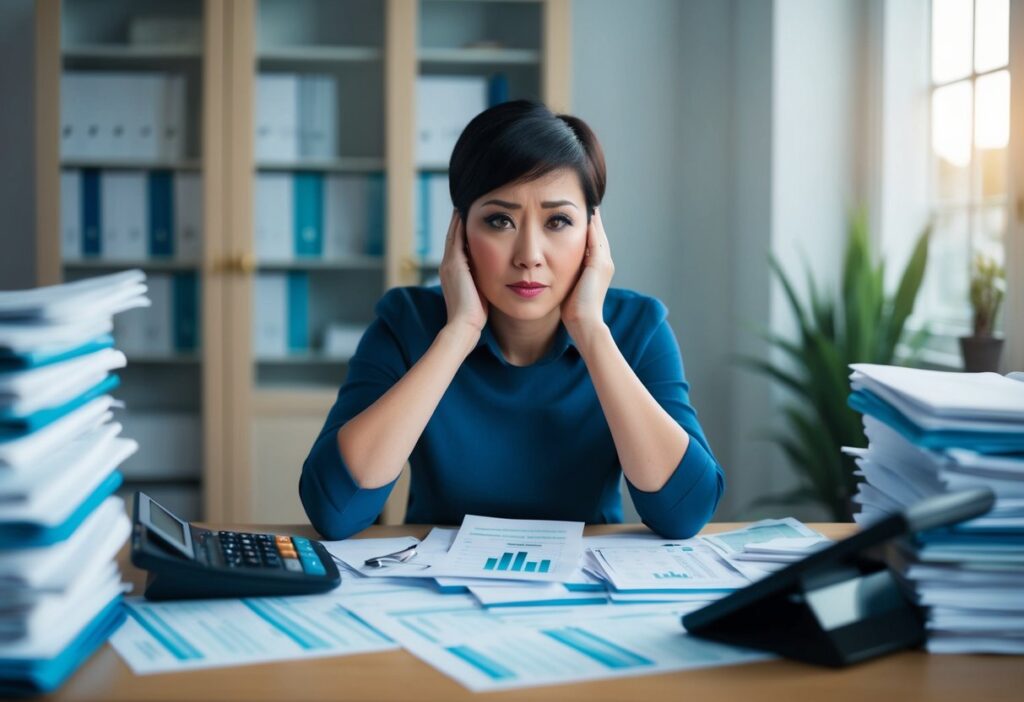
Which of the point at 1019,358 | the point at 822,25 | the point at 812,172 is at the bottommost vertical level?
the point at 1019,358

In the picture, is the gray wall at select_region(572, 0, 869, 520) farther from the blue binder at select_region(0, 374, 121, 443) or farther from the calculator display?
the blue binder at select_region(0, 374, 121, 443)

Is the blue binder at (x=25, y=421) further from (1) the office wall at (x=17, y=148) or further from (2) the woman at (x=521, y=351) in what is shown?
Answer: (1) the office wall at (x=17, y=148)

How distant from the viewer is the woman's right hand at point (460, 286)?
1.64 meters

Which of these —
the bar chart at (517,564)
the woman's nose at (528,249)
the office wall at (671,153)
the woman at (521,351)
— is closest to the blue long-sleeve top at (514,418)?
the woman at (521,351)

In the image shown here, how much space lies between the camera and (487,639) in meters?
1.01

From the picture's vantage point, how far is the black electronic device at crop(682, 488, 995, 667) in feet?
3.09

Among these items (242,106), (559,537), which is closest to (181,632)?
(559,537)

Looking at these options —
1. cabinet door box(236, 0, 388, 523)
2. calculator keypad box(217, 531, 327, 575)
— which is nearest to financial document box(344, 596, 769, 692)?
calculator keypad box(217, 531, 327, 575)

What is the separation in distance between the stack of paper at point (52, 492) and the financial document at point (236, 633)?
0.04 meters

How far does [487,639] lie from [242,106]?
243 centimetres

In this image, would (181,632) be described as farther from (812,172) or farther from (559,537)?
(812,172)

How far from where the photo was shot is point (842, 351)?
2.82 metres

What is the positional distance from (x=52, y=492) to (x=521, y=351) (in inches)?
39.6

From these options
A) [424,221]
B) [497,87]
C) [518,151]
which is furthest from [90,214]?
[518,151]
